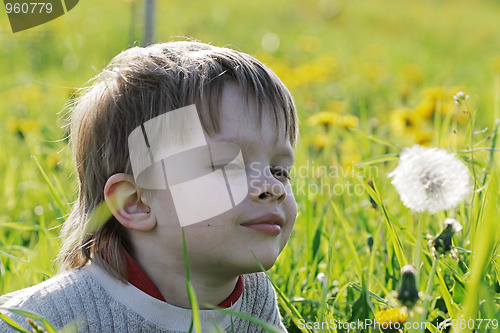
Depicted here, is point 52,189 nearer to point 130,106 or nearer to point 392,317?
point 130,106

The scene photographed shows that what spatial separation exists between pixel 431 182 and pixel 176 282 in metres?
0.50

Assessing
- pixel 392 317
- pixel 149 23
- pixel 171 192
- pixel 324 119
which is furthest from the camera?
pixel 324 119

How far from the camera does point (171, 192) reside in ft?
3.64

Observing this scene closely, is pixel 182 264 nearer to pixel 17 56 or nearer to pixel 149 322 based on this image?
pixel 149 322

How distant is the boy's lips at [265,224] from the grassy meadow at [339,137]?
9 cm

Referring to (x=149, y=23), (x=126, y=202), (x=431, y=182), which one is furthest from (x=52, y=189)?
(x=431, y=182)

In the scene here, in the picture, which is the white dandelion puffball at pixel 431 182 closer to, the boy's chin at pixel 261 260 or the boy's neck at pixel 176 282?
the boy's chin at pixel 261 260

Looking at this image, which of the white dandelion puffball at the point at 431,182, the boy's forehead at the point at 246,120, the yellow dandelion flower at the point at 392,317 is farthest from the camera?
the boy's forehead at the point at 246,120

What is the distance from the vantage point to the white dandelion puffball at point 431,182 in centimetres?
83

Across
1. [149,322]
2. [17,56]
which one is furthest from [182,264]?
[17,56]

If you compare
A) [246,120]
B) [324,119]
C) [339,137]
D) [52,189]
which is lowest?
[339,137]

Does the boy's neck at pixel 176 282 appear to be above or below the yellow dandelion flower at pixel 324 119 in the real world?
above

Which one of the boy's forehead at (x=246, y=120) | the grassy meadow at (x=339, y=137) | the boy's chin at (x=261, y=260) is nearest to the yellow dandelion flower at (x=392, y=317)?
the grassy meadow at (x=339, y=137)

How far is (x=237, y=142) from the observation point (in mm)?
1111
